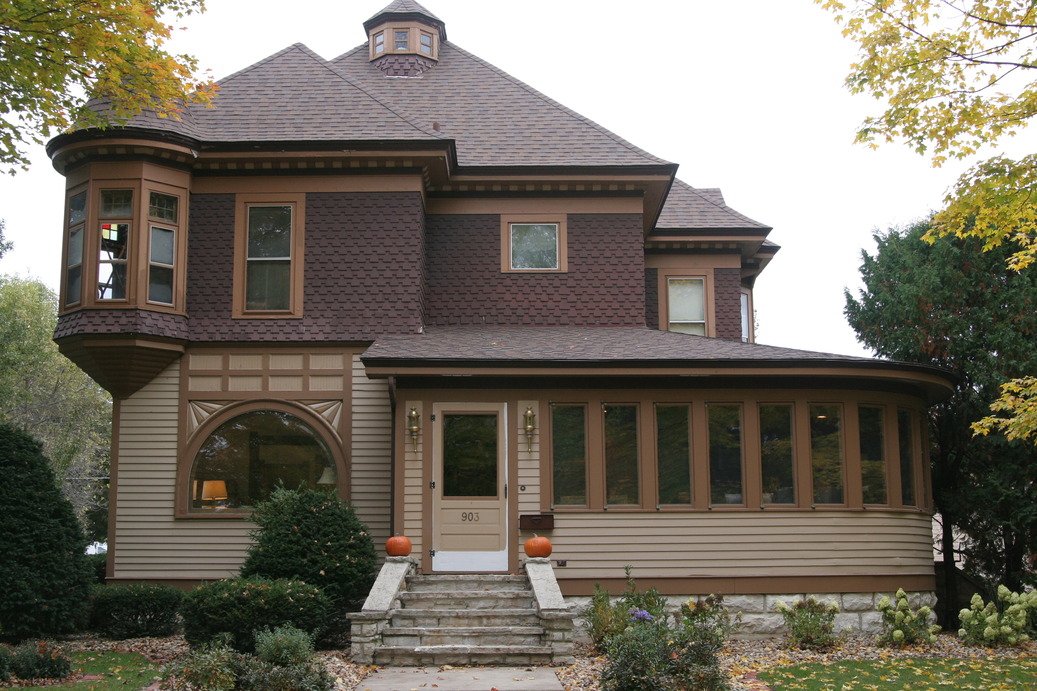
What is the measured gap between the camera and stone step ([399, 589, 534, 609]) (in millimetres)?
12188

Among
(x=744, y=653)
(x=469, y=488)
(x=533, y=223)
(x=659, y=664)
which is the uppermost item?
(x=533, y=223)

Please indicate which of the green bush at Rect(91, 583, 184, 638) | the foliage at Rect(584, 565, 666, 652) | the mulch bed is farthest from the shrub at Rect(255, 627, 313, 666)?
the green bush at Rect(91, 583, 184, 638)

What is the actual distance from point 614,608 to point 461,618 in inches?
78.0

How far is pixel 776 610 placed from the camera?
13469 millimetres

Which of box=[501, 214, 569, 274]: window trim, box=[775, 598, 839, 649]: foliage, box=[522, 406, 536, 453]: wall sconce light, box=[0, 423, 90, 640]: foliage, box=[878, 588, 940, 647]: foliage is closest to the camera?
box=[0, 423, 90, 640]: foliage

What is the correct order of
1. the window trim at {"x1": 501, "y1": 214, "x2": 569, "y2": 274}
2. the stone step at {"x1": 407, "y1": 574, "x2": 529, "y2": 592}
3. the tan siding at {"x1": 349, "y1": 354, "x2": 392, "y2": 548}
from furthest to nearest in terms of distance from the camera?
the window trim at {"x1": 501, "y1": 214, "x2": 569, "y2": 274} → the tan siding at {"x1": 349, "y1": 354, "x2": 392, "y2": 548} → the stone step at {"x1": 407, "y1": 574, "x2": 529, "y2": 592}

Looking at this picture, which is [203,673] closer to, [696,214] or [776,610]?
[776,610]

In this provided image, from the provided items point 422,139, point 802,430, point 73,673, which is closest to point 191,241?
point 422,139

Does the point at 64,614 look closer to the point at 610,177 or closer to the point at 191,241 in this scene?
the point at 191,241

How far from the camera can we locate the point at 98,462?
38875 millimetres

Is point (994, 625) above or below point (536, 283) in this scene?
below

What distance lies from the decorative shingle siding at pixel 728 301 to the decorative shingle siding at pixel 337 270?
241 inches

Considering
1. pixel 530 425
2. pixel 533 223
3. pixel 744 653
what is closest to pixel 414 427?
pixel 530 425

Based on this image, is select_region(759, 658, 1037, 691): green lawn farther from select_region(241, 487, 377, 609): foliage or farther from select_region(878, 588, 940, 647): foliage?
select_region(241, 487, 377, 609): foliage
